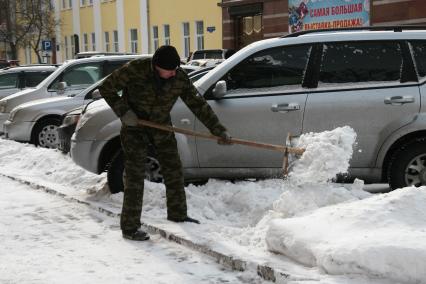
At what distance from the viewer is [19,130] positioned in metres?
11.3

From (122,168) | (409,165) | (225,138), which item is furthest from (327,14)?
(225,138)

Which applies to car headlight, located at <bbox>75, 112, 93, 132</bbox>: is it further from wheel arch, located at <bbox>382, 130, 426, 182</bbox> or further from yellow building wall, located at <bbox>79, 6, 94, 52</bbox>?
yellow building wall, located at <bbox>79, 6, 94, 52</bbox>

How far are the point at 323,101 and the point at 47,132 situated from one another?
6370 mm

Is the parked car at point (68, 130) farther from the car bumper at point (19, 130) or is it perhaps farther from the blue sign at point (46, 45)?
the blue sign at point (46, 45)

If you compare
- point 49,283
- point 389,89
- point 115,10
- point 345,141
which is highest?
point 115,10

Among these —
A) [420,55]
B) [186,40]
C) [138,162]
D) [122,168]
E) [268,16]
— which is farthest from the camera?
[186,40]

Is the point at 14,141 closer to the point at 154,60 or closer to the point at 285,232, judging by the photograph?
the point at 154,60

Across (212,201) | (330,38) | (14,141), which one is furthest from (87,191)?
(14,141)

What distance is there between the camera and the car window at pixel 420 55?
6199mm

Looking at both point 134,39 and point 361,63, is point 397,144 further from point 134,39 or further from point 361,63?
point 134,39

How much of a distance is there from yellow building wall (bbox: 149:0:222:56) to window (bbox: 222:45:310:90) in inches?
1009

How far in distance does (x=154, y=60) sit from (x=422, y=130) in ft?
8.86

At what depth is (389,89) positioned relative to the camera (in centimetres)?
616

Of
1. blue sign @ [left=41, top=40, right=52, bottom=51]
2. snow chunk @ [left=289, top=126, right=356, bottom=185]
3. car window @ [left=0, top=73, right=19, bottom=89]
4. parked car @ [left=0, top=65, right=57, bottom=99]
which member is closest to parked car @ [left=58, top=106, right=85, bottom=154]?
snow chunk @ [left=289, top=126, right=356, bottom=185]
